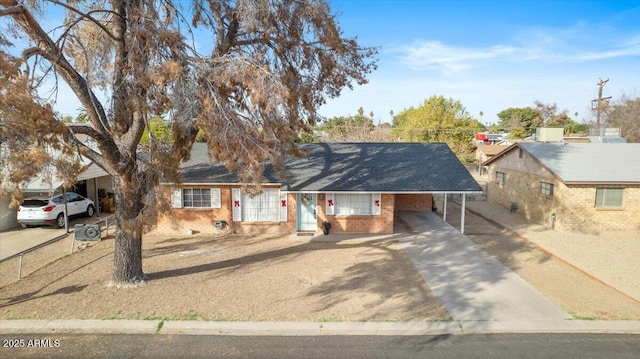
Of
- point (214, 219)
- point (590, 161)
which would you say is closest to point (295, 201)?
point (214, 219)

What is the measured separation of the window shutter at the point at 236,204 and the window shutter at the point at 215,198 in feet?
2.06

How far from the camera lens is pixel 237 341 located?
758 cm

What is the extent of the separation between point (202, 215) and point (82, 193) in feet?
33.0

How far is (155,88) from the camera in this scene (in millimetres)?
8641

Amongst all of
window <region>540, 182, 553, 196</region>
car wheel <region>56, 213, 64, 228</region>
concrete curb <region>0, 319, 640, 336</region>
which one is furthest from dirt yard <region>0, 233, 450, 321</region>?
window <region>540, 182, 553, 196</region>

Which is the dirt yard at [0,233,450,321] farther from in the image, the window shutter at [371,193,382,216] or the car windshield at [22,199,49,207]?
the car windshield at [22,199,49,207]

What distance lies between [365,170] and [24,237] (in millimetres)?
15276

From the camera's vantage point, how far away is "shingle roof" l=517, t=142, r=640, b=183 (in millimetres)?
17188

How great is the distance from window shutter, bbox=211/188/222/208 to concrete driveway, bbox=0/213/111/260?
6.70 metres

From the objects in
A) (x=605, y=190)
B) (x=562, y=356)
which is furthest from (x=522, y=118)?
(x=562, y=356)

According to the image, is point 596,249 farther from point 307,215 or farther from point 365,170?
point 307,215

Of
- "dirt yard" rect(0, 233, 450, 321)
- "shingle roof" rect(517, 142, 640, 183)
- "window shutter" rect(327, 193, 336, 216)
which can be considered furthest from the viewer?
"shingle roof" rect(517, 142, 640, 183)

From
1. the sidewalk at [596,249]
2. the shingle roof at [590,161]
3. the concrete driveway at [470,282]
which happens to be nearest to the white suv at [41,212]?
the concrete driveway at [470,282]

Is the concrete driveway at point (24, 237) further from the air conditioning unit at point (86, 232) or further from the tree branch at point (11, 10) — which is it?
the tree branch at point (11, 10)
